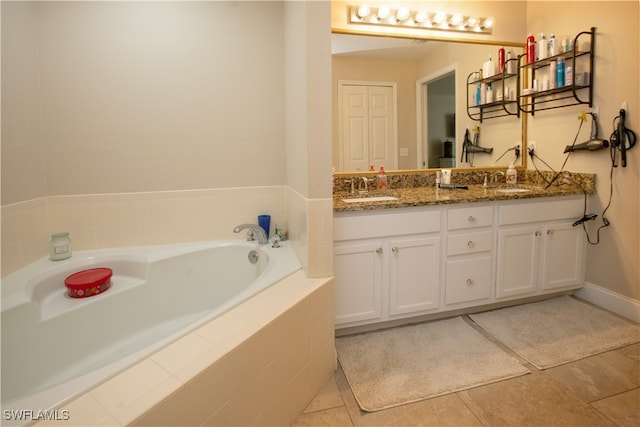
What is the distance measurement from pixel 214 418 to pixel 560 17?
3275mm

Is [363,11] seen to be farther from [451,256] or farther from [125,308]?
[125,308]

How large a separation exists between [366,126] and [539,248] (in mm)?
1477

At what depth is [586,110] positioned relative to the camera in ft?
8.11

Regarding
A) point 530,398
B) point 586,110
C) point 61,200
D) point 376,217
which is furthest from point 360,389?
point 586,110

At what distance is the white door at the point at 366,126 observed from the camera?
8.46ft

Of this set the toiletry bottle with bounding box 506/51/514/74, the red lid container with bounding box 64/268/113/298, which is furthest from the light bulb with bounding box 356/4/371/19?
the red lid container with bounding box 64/268/113/298

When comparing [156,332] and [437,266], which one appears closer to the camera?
[156,332]

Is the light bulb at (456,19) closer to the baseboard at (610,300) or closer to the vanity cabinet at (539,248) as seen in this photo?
the vanity cabinet at (539,248)

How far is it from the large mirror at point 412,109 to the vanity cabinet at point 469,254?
67 cm

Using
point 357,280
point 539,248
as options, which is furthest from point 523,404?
point 539,248

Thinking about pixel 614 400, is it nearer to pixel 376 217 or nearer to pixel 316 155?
pixel 376 217

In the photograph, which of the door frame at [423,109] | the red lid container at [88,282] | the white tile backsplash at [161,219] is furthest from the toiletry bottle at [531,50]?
the red lid container at [88,282]

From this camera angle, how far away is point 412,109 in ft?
8.96

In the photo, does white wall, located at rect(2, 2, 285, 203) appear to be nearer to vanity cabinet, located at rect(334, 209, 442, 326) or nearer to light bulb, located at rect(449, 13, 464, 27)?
vanity cabinet, located at rect(334, 209, 442, 326)
